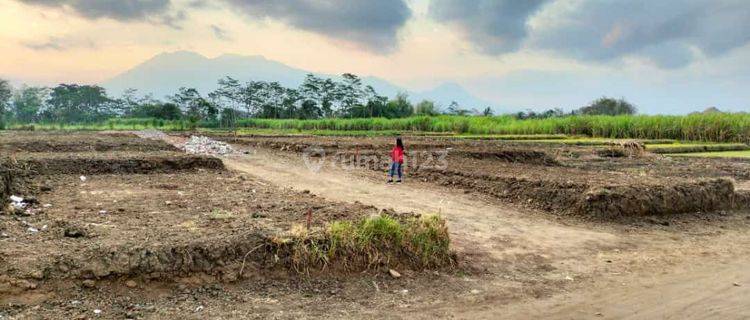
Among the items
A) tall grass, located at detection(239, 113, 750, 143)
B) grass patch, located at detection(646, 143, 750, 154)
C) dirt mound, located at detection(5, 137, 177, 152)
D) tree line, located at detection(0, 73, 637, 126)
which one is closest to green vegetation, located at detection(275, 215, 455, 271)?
dirt mound, located at detection(5, 137, 177, 152)

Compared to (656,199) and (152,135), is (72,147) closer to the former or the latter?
(152,135)

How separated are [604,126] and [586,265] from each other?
32.8 metres

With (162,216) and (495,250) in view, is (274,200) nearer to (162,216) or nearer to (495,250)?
(162,216)

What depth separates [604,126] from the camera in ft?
120

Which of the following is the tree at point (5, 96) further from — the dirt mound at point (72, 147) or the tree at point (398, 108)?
the dirt mound at point (72, 147)

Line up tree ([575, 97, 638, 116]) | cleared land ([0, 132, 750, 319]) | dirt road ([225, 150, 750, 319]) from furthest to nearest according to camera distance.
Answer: tree ([575, 97, 638, 116]), dirt road ([225, 150, 750, 319]), cleared land ([0, 132, 750, 319])

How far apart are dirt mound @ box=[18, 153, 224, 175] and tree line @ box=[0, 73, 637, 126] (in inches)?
2200

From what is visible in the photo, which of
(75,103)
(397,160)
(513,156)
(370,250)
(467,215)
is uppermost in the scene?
(75,103)

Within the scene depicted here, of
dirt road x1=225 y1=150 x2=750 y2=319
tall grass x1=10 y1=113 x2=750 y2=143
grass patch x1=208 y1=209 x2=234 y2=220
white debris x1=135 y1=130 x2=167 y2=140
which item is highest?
tall grass x1=10 y1=113 x2=750 y2=143

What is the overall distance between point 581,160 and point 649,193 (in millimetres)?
10160

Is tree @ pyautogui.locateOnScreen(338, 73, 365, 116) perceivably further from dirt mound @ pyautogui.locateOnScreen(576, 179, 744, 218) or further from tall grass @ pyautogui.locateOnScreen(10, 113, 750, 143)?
dirt mound @ pyautogui.locateOnScreen(576, 179, 744, 218)

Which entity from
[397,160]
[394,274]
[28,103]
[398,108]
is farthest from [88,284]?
[28,103]

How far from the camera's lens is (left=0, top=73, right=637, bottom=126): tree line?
70625 millimetres

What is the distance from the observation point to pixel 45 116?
79688 millimetres
